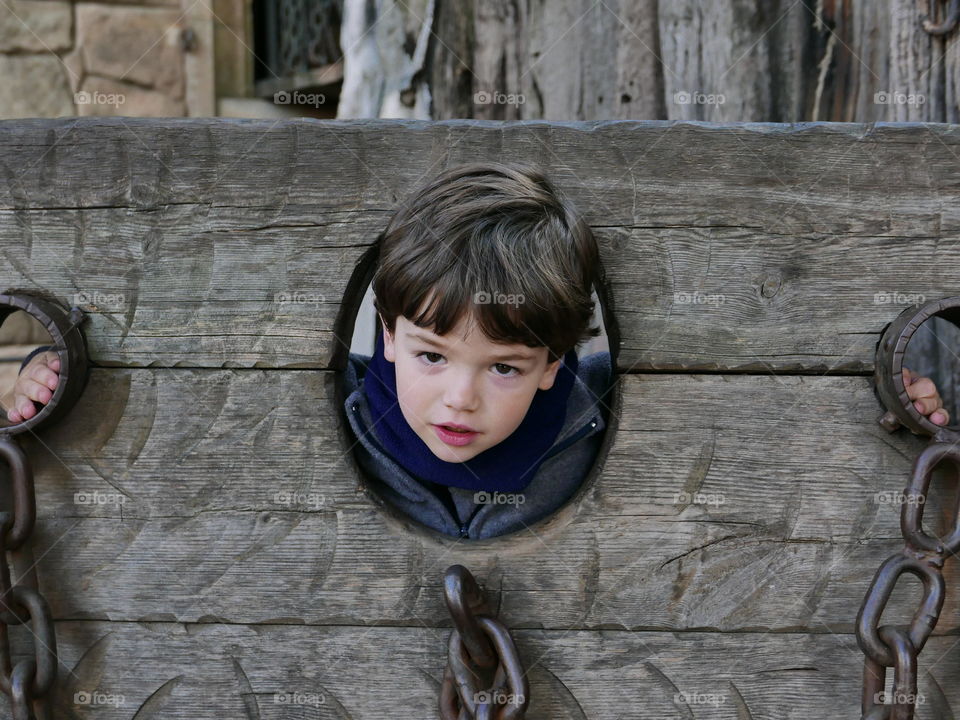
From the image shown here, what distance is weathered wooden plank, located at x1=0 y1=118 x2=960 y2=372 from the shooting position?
4.96 feet

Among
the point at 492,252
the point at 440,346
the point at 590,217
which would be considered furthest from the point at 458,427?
the point at 590,217

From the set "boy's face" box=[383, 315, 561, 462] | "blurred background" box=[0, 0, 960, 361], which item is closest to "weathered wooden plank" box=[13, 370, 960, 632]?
"boy's face" box=[383, 315, 561, 462]

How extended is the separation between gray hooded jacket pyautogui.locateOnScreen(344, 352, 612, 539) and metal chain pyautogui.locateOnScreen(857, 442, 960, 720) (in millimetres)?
554

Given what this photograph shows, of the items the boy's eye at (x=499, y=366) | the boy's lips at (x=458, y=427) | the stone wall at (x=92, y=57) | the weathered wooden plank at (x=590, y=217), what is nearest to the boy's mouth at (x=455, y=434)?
the boy's lips at (x=458, y=427)

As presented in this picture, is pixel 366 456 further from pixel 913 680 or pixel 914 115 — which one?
pixel 914 115

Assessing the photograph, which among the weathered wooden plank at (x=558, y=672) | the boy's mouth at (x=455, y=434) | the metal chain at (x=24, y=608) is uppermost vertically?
the boy's mouth at (x=455, y=434)

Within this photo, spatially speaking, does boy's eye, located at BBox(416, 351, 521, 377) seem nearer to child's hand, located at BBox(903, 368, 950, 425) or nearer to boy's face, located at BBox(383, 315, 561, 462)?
boy's face, located at BBox(383, 315, 561, 462)

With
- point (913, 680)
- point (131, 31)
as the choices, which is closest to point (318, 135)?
point (913, 680)

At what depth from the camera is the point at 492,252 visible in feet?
4.89

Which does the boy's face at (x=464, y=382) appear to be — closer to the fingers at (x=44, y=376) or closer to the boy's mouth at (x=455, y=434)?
the boy's mouth at (x=455, y=434)

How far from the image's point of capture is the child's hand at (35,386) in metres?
1.52

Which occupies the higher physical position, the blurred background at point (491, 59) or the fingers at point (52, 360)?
the blurred background at point (491, 59)

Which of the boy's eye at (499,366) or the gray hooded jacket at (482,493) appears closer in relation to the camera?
the boy's eye at (499,366)

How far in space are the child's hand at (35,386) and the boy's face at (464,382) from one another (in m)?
0.55
